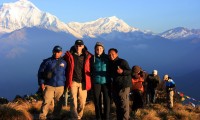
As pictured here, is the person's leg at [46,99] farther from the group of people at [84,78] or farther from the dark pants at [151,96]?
the dark pants at [151,96]

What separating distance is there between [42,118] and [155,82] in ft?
25.4

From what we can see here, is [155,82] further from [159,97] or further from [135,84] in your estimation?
[135,84]

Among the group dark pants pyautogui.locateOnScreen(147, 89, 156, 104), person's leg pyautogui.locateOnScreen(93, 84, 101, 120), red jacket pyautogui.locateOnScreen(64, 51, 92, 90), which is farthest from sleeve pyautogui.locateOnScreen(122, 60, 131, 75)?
dark pants pyautogui.locateOnScreen(147, 89, 156, 104)

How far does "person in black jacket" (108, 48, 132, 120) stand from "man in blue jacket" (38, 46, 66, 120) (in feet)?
3.85

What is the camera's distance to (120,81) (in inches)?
351

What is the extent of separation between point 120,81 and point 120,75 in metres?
0.14

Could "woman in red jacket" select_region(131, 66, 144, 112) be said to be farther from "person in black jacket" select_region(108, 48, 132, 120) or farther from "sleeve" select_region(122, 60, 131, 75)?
"sleeve" select_region(122, 60, 131, 75)

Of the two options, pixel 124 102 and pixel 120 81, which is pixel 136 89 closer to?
pixel 124 102

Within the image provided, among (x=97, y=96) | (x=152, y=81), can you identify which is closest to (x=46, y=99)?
(x=97, y=96)

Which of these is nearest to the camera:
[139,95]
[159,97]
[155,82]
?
[139,95]

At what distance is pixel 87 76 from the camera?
9.06 metres

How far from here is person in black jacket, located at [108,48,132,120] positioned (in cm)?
888

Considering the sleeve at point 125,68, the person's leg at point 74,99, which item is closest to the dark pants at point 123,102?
the sleeve at point 125,68

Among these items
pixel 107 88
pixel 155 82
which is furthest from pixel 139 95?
pixel 155 82
